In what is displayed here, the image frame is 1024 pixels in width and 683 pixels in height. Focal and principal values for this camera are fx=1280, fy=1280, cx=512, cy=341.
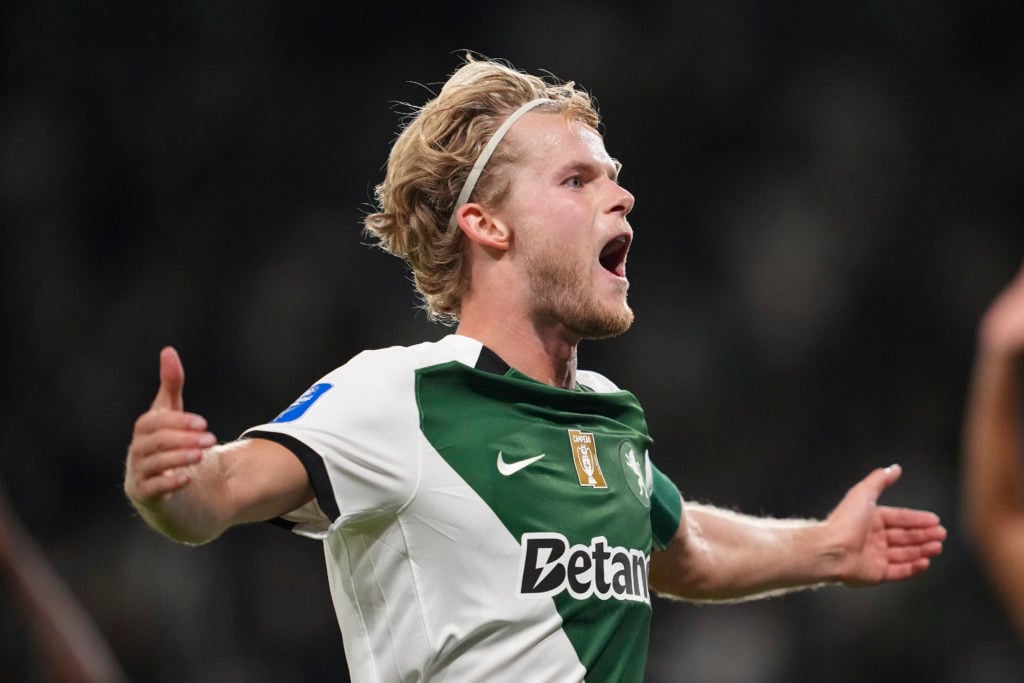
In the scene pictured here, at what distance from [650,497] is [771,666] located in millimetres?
4244

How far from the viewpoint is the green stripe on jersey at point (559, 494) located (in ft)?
9.97

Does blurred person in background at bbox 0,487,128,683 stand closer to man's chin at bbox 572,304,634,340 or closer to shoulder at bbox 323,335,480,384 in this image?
shoulder at bbox 323,335,480,384

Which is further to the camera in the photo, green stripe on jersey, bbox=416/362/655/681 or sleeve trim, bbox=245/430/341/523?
green stripe on jersey, bbox=416/362/655/681

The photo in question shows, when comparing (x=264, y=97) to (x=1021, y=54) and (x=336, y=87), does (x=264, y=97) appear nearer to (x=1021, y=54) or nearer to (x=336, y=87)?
(x=336, y=87)

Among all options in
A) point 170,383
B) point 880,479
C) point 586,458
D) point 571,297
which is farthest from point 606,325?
point 170,383

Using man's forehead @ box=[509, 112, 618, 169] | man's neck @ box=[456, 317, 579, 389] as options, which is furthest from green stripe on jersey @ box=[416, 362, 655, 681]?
man's forehead @ box=[509, 112, 618, 169]

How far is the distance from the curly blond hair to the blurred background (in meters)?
4.38

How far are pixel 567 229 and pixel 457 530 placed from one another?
93cm

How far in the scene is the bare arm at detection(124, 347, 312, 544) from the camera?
7.84 ft

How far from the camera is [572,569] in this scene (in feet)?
10.0

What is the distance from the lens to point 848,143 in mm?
8625

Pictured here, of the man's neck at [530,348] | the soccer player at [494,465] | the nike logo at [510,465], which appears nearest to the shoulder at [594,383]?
the soccer player at [494,465]

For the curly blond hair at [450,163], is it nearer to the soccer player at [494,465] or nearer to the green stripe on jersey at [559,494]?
the soccer player at [494,465]

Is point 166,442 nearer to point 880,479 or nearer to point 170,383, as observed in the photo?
point 170,383
